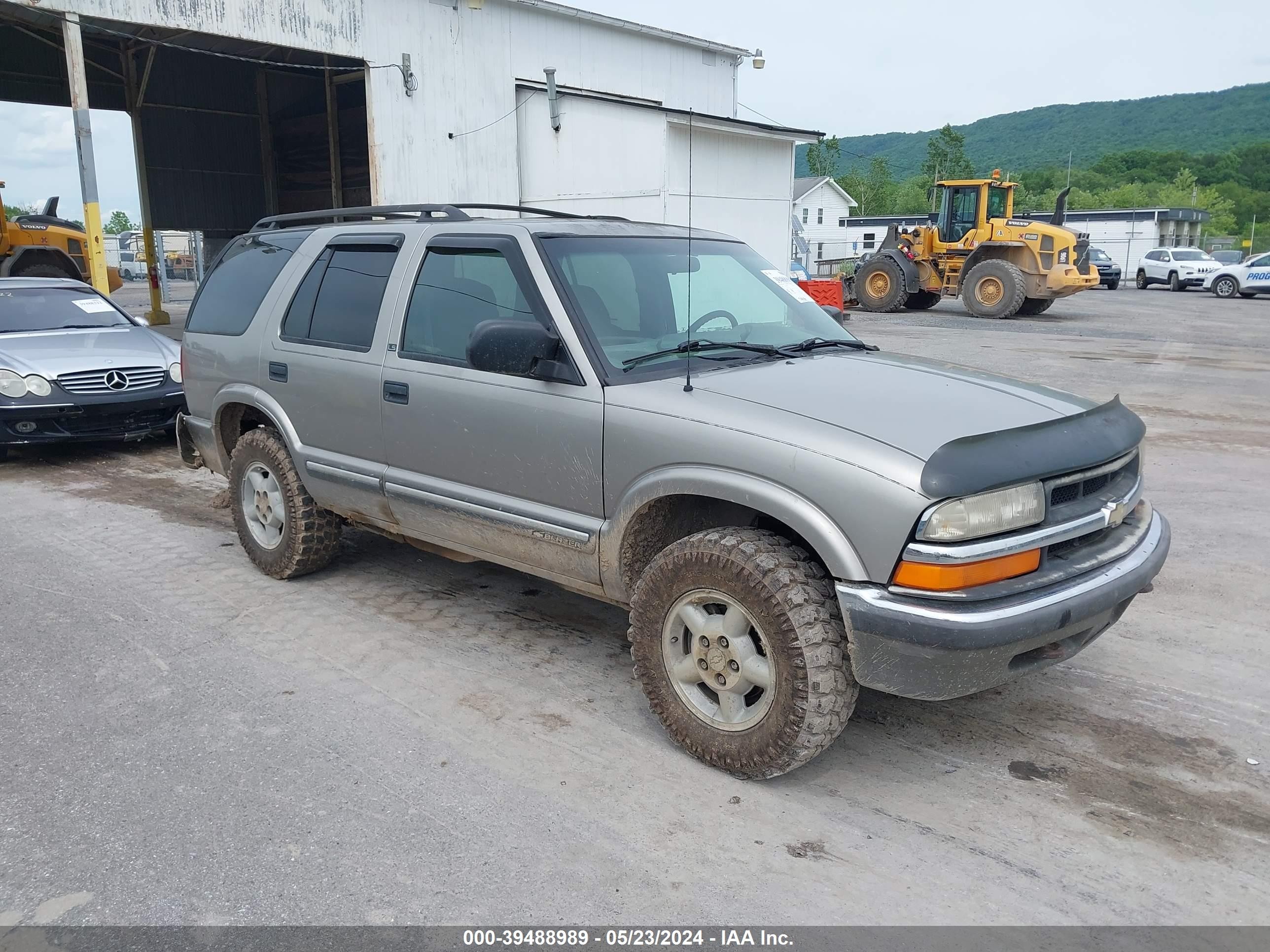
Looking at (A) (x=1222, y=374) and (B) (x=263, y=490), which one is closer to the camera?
(B) (x=263, y=490)

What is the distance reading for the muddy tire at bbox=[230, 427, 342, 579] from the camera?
5172 millimetres

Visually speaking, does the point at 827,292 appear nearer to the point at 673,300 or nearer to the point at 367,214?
the point at 367,214

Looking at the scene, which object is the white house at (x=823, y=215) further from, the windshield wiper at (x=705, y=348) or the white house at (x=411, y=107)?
the windshield wiper at (x=705, y=348)

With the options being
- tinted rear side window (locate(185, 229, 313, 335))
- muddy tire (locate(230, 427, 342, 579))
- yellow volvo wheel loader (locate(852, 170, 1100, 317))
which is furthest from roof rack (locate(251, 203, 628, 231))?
yellow volvo wheel loader (locate(852, 170, 1100, 317))

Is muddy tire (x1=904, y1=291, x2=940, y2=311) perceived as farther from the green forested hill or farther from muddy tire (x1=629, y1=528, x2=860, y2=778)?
the green forested hill

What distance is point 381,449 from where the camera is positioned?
15.0ft

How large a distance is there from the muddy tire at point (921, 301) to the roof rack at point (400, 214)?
2111 centimetres

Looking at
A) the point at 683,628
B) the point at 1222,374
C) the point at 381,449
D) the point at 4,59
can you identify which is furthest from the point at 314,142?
the point at 683,628

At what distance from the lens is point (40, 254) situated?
65.5 ft

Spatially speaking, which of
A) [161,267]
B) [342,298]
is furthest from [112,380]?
[161,267]

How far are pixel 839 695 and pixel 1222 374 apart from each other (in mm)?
13249

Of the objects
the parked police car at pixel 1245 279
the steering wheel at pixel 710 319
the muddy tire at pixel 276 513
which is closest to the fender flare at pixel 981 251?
the parked police car at pixel 1245 279

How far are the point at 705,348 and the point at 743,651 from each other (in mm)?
1307

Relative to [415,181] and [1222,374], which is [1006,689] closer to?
[1222,374]
